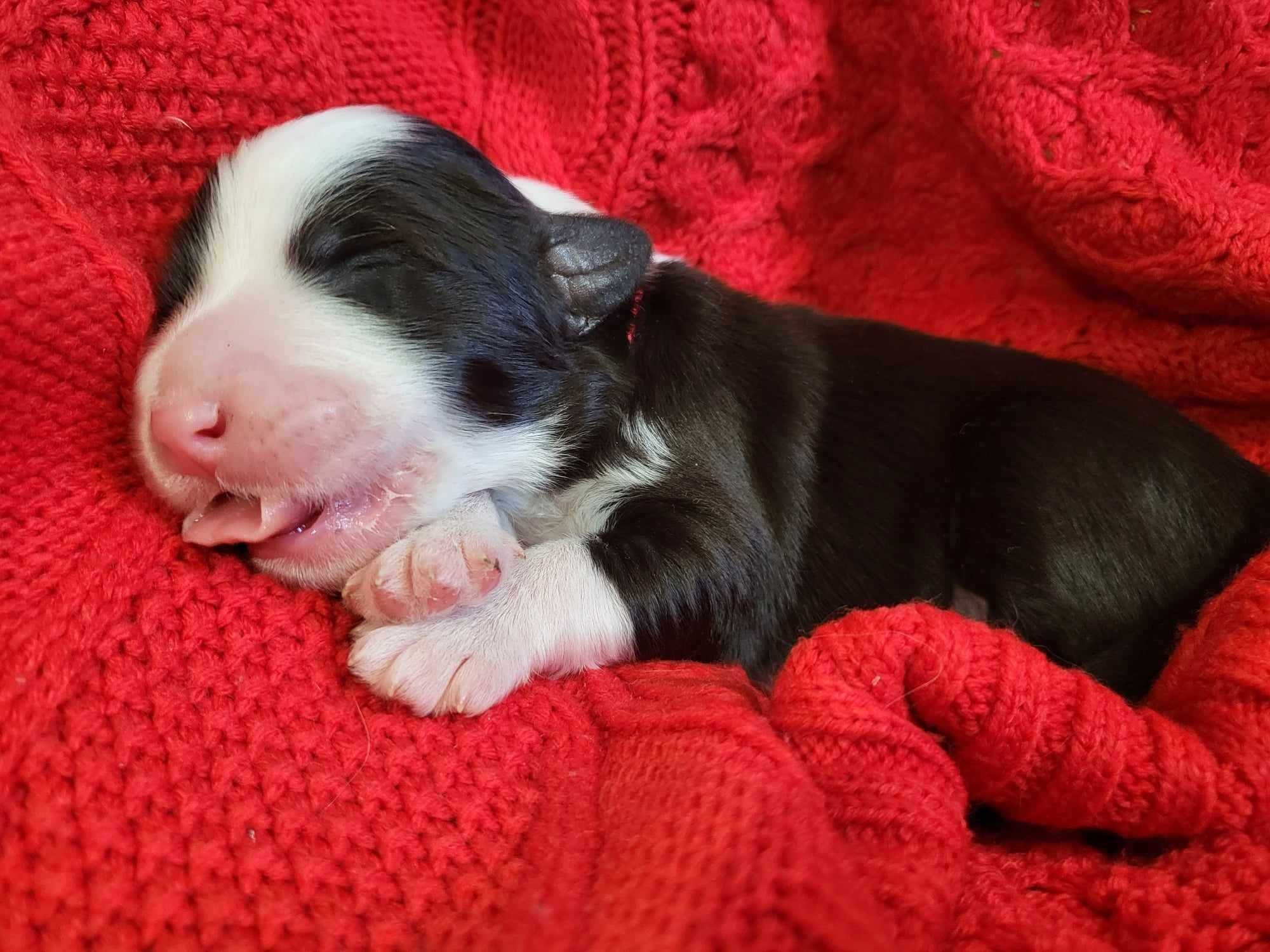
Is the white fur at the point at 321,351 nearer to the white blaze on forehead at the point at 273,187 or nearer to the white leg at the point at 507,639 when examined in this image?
the white blaze on forehead at the point at 273,187

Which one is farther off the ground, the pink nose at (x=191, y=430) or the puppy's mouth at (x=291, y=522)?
the pink nose at (x=191, y=430)

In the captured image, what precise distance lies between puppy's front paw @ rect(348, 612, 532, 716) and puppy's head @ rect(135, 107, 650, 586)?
0.54 ft

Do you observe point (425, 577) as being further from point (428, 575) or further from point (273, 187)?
point (273, 187)

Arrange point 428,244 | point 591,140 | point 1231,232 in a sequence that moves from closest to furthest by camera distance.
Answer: point 428,244, point 1231,232, point 591,140

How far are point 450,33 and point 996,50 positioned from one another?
4.43ft

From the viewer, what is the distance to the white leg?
137 cm

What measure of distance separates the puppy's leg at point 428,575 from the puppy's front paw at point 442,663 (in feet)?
0.11

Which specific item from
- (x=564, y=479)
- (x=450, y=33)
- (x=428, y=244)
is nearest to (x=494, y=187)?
(x=428, y=244)

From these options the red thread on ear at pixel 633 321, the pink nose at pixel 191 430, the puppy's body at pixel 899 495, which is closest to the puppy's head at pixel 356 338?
the pink nose at pixel 191 430

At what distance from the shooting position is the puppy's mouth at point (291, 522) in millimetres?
1411

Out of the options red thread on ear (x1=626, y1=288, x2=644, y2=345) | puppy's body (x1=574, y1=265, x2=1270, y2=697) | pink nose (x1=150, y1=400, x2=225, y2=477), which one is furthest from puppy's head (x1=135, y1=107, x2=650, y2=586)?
puppy's body (x1=574, y1=265, x2=1270, y2=697)

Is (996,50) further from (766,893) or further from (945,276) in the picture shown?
(766,893)

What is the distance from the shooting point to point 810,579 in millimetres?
1994

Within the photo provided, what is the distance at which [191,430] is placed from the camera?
1.29m
